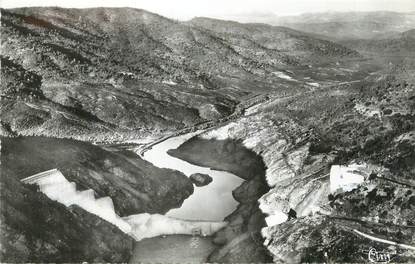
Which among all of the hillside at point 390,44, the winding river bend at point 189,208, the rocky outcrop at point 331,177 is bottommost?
the winding river bend at point 189,208

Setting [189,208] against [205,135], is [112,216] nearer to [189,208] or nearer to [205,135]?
[189,208]

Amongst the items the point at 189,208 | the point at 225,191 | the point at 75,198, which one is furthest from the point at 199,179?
the point at 75,198

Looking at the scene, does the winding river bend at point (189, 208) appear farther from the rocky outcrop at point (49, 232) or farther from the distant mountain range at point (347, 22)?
the distant mountain range at point (347, 22)

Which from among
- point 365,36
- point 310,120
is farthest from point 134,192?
point 365,36

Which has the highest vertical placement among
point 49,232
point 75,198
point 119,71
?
point 119,71

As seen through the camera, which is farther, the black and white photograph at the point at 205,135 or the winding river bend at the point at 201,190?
the winding river bend at the point at 201,190

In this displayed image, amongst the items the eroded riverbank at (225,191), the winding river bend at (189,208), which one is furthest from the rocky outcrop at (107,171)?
the eroded riverbank at (225,191)

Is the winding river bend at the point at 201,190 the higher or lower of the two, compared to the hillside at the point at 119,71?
lower
